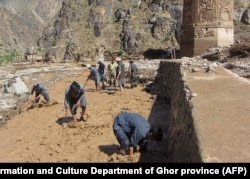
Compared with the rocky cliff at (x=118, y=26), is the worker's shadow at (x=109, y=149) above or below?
below

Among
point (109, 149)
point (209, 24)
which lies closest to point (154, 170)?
point (109, 149)

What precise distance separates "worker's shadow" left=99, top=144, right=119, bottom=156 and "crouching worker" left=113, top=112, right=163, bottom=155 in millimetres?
809

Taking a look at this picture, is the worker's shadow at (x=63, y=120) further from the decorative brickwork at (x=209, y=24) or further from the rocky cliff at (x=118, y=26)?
the rocky cliff at (x=118, y=26)

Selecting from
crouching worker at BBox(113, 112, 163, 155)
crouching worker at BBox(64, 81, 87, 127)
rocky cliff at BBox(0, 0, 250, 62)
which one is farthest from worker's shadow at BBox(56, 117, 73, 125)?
rocky cliff at BBox(0, 0, 250, 62)

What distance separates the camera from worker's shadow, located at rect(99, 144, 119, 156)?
24.7ft

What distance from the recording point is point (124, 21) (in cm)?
7250

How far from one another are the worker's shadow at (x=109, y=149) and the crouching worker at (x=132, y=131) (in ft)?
2.65

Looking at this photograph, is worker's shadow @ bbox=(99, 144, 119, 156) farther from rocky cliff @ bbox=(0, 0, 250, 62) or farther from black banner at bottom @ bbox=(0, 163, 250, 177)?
rocky cliff @ bbox=(0, 0, 250, 62)

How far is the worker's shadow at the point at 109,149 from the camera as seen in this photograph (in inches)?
296

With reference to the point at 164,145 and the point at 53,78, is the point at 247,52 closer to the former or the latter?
the point at 164,145

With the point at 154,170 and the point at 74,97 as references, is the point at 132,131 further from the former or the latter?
the point at 74,97

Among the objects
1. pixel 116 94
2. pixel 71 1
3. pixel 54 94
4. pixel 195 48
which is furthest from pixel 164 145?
pixel 71 1

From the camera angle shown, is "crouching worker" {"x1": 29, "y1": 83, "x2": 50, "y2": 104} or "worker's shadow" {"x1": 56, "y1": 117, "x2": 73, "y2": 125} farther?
"crouching worker" {"x1": 29, "y1": 83, "x2": 50, "y2": 104}

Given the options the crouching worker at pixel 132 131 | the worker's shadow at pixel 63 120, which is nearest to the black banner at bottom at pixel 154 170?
the crouching worker at pixel 132 131
